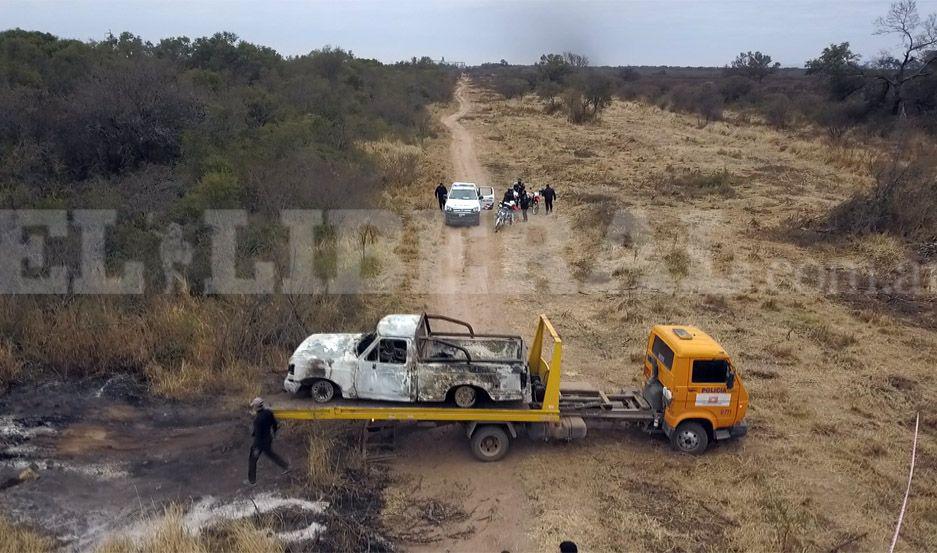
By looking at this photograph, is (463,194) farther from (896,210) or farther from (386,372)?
(386,372)

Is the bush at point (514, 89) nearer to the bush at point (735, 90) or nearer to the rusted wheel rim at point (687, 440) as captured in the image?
the bush at point (735, 90)

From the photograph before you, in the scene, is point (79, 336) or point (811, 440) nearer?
point (811, 440)

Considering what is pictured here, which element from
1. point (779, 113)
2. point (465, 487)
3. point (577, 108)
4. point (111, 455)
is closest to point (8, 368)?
point (111, 455)

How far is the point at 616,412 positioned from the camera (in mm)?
9719

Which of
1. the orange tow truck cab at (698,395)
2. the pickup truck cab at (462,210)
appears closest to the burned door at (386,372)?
the orange tow truck cab at (698,395)

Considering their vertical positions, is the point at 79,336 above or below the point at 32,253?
below

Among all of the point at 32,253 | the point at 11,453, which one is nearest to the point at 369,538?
the point at 11,453

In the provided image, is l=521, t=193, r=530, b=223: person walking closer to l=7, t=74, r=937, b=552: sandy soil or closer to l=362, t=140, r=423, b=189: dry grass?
l=7, t=74, r=937, b=552: sandy soil

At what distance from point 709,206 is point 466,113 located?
37721 mm

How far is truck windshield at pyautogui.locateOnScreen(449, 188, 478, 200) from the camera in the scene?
77.3 ft

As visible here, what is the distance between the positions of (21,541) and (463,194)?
712 inches

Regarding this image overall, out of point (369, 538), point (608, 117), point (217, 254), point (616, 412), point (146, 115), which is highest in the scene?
point (608, 117)

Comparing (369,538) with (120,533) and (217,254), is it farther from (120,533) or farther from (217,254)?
(217,254)

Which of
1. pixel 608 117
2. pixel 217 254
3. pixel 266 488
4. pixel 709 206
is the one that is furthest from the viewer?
pixel 608 117
